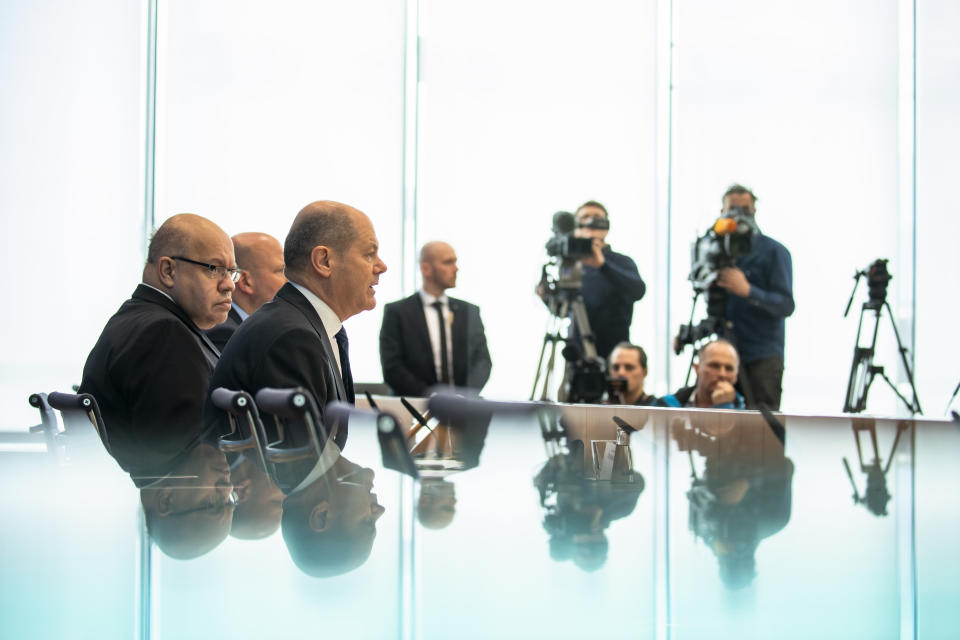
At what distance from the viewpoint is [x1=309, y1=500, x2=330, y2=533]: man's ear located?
82 cm

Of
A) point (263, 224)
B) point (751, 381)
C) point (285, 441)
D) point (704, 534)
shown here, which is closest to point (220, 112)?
point (263, 224)

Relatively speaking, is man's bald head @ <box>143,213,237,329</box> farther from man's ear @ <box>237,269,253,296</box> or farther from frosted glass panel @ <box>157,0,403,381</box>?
frosted glass panel @ <box>157,0,403,381</box>

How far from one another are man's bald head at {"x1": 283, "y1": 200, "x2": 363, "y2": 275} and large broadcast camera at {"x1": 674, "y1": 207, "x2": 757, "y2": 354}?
2.20m

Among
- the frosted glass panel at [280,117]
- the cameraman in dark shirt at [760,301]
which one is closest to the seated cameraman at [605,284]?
the cameraman in dark shirt at [760,301]

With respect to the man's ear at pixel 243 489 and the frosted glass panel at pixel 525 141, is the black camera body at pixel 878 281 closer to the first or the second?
the frosted glass panel at pixel 525 141

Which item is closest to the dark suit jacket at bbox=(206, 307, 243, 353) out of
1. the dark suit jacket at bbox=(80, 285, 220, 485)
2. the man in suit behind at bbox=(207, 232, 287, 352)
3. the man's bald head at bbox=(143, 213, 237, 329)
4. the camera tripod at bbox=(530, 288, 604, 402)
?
the man in suit behind at bbox=(207, 232, 287, 352)

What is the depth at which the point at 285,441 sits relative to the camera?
1025 millimetres

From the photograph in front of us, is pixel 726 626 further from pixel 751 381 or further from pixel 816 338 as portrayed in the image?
pixel 816 338

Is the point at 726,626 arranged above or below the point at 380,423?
below

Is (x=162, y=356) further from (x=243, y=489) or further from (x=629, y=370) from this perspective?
(x=629, y=370)

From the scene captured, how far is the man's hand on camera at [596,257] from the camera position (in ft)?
11.7

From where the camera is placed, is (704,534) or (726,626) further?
(704,534)

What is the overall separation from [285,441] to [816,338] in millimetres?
3846

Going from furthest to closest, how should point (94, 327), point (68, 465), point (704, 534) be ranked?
point (94, 327) → point (68, 465) → point (704, 534)
